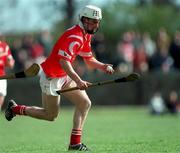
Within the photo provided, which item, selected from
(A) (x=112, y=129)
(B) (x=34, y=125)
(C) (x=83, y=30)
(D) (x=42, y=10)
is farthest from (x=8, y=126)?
(D) (x=42, y=10)

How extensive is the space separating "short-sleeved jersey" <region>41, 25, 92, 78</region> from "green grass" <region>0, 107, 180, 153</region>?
1.20m

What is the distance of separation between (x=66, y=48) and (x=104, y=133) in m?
5.49

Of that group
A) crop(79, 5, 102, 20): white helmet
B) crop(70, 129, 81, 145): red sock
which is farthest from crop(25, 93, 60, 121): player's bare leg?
crop(79, 5, 102, 20): white helmet

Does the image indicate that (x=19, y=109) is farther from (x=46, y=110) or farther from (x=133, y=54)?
(x=133, y=54)

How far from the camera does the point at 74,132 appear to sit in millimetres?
13133

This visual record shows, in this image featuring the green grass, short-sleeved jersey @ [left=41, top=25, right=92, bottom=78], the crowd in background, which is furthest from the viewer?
the crowd in background

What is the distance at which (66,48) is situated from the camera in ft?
41.8

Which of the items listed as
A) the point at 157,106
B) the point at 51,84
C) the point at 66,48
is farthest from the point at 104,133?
the point at 157,106

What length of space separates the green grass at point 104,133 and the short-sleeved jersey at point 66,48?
1.20 m

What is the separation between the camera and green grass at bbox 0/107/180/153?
13336 mm

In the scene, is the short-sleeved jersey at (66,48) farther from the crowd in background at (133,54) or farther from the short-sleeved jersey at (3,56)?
the crowd in background at (133,54)

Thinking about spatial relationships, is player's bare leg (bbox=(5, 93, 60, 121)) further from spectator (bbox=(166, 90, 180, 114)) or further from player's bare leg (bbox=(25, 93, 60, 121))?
spectator (bbox=(166, 90, 180, 114))

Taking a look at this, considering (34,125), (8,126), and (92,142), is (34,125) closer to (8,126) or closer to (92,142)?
(8,126)

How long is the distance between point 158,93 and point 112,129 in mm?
8365
